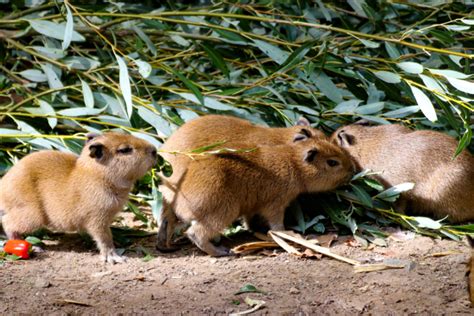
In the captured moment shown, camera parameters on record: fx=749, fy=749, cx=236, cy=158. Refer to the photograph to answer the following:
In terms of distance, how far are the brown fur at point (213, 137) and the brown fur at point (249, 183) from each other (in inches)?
2.8

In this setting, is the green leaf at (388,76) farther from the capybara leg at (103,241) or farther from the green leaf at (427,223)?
the capybara leg at (103,241)

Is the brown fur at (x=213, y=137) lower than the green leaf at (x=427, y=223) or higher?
higher

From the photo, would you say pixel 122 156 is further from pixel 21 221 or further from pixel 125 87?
pixel 21 221

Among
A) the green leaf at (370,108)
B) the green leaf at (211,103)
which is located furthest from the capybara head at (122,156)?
the green leaf at (370,108)

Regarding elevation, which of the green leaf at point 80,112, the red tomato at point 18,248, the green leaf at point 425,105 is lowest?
the red tomato at point 18,248

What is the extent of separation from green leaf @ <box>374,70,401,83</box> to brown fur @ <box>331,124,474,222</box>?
635 mm

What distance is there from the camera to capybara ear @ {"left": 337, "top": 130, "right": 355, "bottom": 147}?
7.06 m

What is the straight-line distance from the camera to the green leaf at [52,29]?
7105 millimetres

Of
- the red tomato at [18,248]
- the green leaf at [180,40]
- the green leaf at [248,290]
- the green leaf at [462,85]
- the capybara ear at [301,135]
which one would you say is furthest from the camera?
the green leaf at [180,40]

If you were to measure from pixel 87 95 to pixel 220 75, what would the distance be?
1760mm

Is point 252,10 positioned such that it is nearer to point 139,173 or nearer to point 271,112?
point 271,112

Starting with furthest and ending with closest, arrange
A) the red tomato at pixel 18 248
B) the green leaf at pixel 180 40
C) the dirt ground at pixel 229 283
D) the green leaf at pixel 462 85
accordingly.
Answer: the green leaf at pixel 180 40 < the green leaf at pixel 462 85 < the red tomato at pixel 18 248 < the dirt ground at pixel 229 283

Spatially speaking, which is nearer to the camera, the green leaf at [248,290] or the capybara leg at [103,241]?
the green leaf at [248,290]

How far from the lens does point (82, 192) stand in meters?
5.82
